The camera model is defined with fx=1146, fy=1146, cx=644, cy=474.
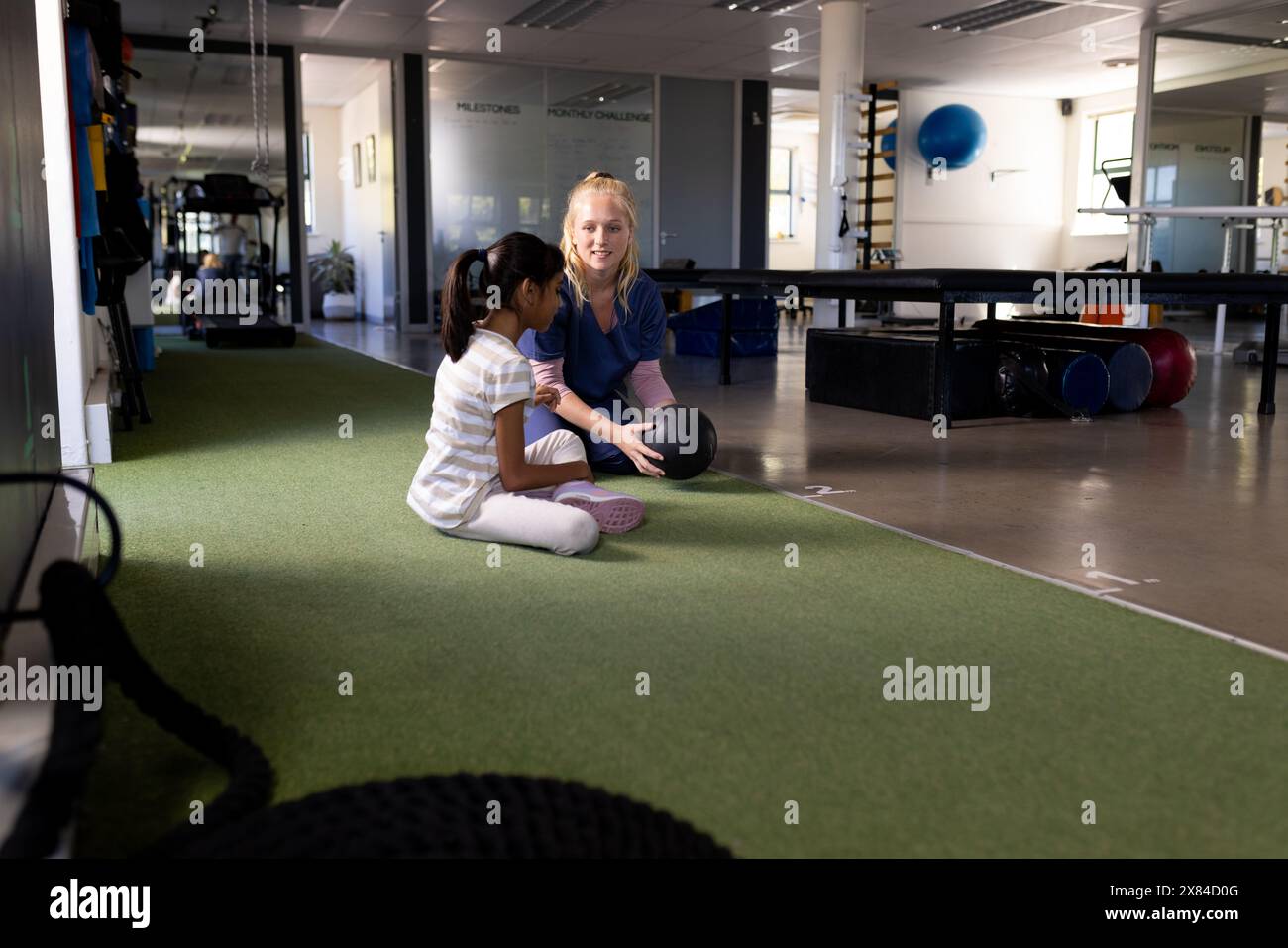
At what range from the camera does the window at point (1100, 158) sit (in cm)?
1280

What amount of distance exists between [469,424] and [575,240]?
0.93 m

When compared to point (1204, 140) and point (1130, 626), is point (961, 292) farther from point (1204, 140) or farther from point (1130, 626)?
point (1204, 140)

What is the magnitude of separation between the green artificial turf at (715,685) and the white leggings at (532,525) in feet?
0.14

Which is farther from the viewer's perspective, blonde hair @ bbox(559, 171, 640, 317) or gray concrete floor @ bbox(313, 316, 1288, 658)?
blonde hair @ bbox(559, 171, 640, 317)

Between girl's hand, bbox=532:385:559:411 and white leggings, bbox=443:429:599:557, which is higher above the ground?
girl's hand, bbox=532:385:559:411

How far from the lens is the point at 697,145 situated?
1180 centimetres

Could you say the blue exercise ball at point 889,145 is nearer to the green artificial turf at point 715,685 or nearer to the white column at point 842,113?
the white column at point 842,113

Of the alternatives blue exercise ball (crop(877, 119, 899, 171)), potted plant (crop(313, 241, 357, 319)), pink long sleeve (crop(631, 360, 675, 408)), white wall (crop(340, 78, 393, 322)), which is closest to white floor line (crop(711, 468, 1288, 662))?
pink long sleeve (crop(631, 360, 675, 408))

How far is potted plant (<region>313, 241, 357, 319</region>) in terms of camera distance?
44.4 feet

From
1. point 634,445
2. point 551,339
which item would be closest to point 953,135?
point 551,339

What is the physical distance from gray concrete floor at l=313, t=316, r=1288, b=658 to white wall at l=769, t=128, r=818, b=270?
12329mm

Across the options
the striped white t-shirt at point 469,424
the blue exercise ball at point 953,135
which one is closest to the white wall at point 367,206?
the blue exercise ball at point 953,135

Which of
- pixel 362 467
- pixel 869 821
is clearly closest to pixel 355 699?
pixel 869 821

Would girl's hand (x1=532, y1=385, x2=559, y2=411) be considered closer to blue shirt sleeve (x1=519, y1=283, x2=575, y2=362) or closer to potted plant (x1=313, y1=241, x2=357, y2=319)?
blue shirt sleeve (x1=519, y1=283, x2=575, y2=362)
